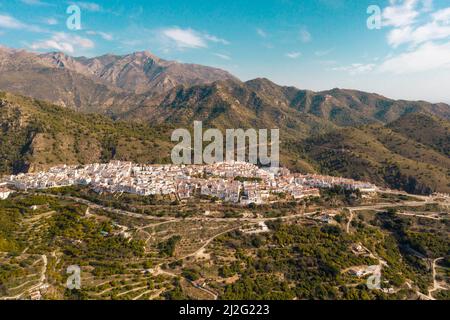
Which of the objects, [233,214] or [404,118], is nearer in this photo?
[233,214]

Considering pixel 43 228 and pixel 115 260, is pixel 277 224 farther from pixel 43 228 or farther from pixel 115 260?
pixel 43 228

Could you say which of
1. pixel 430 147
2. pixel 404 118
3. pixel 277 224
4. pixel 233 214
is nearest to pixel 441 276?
pixel 277 224

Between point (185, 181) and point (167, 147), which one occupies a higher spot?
point (167, 147)

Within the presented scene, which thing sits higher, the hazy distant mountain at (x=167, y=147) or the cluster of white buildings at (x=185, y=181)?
the hazy distant mountain at (x=167, y=147)

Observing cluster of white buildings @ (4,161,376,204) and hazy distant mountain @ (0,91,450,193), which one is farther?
hazy distant mountain @ (0,91,450,193)

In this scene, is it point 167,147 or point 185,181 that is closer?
point 185,181
